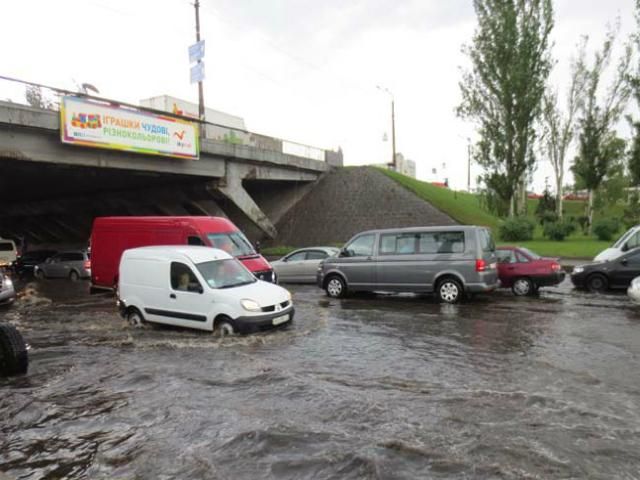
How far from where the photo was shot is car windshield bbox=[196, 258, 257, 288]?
920 centimetres

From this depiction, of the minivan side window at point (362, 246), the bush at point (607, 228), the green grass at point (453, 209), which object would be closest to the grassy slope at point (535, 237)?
the green grass at point (453, 209)

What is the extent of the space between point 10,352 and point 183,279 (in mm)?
3054

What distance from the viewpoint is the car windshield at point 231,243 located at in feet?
44.4

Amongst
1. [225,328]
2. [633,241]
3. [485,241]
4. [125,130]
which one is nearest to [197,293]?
[225,328]

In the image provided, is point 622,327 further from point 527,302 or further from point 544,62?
point 544,62

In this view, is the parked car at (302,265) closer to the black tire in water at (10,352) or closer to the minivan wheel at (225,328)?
the minivan wheel at (225,328)

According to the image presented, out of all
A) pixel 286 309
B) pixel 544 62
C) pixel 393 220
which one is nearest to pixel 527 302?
pixel 286 309

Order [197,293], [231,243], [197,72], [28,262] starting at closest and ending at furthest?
[197,293] < [231,243] < [197,72] < [28,262]

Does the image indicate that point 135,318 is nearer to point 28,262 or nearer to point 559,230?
point 28,262

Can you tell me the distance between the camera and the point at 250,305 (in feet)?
28.3

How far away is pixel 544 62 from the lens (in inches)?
1078

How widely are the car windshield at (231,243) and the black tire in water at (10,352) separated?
6.60 meters

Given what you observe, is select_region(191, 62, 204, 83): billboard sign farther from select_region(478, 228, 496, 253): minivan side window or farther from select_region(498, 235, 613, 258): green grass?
select_region(498, 235, 613, 258): green grass

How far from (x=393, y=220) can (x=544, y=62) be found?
483 inches
